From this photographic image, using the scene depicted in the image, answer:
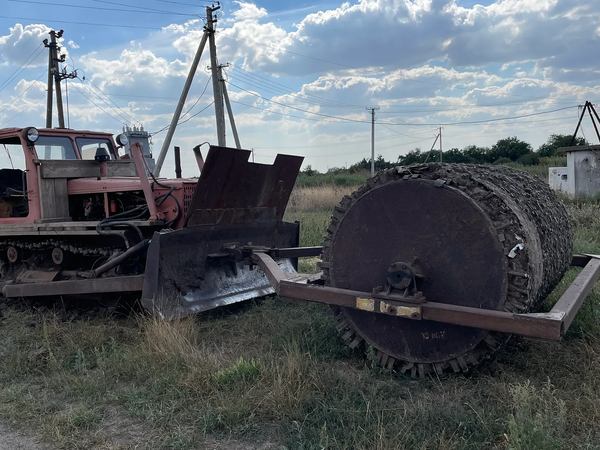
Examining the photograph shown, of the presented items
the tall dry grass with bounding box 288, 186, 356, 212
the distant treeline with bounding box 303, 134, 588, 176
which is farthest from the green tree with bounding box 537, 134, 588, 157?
the tall dry grass with bounding box 288, 186, 356, 212

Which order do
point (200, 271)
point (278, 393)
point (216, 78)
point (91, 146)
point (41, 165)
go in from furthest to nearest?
1. point (216, 78)
2. point (91, 146)
3. point (41, 165)
4. point (200, 271)
5. point (278, 393)

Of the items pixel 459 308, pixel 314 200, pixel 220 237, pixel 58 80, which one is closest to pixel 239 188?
pixel 220 237

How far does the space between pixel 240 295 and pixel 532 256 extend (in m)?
3.61

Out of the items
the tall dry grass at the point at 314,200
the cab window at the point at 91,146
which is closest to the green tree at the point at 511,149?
the tall dry grass at the point at 314,200

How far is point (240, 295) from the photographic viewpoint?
6.87 m

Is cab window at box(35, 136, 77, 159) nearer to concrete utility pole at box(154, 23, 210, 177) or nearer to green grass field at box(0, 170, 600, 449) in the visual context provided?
green grass field at box(0, 170, 600, 449)

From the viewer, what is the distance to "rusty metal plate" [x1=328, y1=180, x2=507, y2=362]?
4141mm

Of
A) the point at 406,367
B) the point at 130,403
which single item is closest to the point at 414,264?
the point at 406,367

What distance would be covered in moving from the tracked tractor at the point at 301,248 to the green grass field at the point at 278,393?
0.32m

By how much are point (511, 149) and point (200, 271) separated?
39.5 m

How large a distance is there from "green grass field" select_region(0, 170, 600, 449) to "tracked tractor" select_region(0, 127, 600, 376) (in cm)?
32

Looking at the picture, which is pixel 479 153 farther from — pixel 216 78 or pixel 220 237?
pixel 220 237

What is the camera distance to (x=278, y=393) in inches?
159

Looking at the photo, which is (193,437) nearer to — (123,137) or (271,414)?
(271,414)
